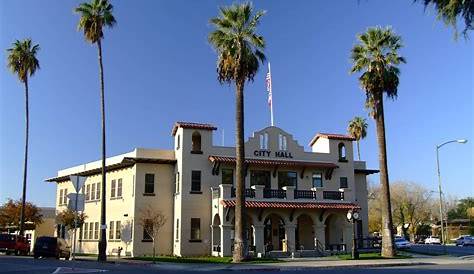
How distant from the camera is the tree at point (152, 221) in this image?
133ft

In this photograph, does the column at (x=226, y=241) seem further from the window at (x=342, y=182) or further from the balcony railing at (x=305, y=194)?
the window at (x=342, y=182)

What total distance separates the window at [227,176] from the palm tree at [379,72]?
1180cm

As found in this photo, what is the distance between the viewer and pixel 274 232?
4475 centimetres

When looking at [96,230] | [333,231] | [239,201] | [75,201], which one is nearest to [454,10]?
[75,201]

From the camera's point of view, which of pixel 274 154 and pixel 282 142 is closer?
pixel 274 154

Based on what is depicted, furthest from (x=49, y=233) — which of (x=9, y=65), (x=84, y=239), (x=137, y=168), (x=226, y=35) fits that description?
(x=226, y=35)

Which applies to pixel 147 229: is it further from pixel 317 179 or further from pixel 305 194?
pixel 317 179

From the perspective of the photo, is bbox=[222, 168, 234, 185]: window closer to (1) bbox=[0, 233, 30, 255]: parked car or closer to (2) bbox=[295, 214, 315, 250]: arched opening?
(2) bbox=[295, 214, 315, 250]: arched opening

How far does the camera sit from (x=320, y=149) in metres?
48.1

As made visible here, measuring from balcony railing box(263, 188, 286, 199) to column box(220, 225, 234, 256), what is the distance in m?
3.91

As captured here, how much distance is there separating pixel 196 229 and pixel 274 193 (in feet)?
21.5

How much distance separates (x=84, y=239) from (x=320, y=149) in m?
22.7

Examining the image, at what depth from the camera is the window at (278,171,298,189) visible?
4469 cm

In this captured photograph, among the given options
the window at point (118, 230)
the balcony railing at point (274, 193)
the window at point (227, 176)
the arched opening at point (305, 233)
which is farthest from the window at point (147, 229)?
the arched opening at point (305, 233)
